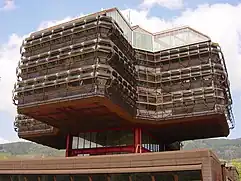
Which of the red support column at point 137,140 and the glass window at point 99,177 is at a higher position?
the red support column at point 137,140

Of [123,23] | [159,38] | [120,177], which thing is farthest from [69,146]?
[120,177]

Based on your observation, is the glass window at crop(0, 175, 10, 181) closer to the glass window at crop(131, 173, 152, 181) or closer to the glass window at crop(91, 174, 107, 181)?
the glass window at crop(91, 174, 107, 181)

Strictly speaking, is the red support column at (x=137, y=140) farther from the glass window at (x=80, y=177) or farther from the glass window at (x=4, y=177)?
the glass window at (x=4, y=177)

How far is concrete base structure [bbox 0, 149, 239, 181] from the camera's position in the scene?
15805 millimetres

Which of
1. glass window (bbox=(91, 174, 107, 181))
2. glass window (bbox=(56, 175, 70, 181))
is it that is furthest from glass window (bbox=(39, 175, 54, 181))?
glass window (bbox=(91, 174, 107, 181))

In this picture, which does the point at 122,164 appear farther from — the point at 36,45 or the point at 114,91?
the point at 36,45

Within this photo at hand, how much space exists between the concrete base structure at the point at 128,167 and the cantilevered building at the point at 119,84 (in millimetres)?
6904

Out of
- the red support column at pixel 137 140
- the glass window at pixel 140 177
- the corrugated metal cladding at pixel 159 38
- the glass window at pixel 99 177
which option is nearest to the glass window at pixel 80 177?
the glass window at pixel 99 177

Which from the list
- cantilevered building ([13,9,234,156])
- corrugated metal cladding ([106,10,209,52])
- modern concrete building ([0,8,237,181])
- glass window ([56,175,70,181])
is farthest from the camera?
corrugated metal cladding ([106,10,209,52])

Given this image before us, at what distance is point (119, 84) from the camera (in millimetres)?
27234

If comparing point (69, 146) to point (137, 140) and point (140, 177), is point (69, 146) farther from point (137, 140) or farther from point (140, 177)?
point (140, 177)

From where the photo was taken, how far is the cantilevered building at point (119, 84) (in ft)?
86.9

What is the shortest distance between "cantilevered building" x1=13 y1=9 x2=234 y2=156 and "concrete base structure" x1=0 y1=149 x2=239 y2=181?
22.7 ft

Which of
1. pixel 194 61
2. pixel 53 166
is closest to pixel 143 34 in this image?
pixel 194 61
